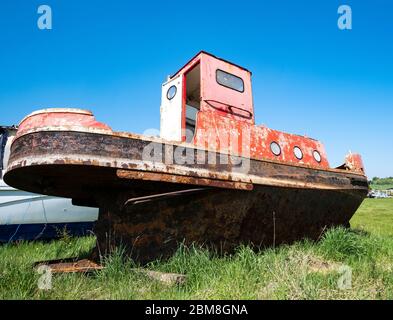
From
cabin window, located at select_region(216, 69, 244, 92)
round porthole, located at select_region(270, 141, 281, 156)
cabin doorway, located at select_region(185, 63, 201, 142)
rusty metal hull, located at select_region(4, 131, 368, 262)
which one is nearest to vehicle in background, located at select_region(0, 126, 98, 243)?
rusty metal hull, located at select_region(4, 131, 368, 262)

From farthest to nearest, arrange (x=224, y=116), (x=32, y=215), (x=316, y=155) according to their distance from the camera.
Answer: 1. (x=32, y=215)
2. (x=316, y=155)
3. (x=224, y=116)

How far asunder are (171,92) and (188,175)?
211 centimetres

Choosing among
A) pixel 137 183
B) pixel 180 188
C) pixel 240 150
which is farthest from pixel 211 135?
pixel 137 183

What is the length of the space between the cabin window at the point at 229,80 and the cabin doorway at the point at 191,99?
0.50 metres

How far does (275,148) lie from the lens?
4922 millimetres

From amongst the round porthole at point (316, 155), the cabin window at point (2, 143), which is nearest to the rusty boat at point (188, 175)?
the round porthole at point (316, 155)

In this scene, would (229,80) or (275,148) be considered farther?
(229,80)

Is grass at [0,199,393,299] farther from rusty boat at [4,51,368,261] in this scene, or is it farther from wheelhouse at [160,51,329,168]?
wheelhouse at [160,51,329,168]

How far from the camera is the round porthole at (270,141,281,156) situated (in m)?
4.85

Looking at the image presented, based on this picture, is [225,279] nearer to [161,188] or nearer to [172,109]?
[161,188]

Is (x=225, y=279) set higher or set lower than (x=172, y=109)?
lower

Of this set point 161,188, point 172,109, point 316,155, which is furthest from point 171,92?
point 316,155

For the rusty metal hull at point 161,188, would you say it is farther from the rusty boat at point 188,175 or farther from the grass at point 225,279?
the grass at point 225,279

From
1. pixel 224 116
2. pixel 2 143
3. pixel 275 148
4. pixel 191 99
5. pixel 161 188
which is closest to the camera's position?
pixel 161 188
